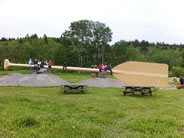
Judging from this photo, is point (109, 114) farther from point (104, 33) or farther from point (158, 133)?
point (104, 33)

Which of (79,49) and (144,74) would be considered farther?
(79,49)

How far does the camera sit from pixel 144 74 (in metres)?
10.0

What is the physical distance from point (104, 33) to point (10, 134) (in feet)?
138

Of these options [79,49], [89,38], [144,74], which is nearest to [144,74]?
[144,74]

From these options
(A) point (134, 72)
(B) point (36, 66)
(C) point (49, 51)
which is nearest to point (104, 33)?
(C) point (49, 51)

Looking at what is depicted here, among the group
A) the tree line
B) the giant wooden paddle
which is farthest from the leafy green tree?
the giant wooden paddle

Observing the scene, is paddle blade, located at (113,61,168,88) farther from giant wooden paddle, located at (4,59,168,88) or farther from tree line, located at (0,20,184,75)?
tree line, located at (0,20,184,75)

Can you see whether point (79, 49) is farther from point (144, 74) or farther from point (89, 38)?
point (144, 74)

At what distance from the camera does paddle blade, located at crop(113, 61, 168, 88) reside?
9.46 m

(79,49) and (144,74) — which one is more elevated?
(79,49)

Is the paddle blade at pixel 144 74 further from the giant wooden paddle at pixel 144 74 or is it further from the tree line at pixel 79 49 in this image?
the tree line at pixel 79 49

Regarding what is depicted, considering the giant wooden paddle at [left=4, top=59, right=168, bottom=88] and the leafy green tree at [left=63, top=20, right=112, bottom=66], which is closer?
the giant wooden paddle at [left=4, top=59, right=168, bottom=88]

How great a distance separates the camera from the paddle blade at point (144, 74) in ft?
31.0

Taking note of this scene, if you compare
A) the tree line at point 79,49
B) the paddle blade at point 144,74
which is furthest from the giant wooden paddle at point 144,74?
the tree line at point 79,49
